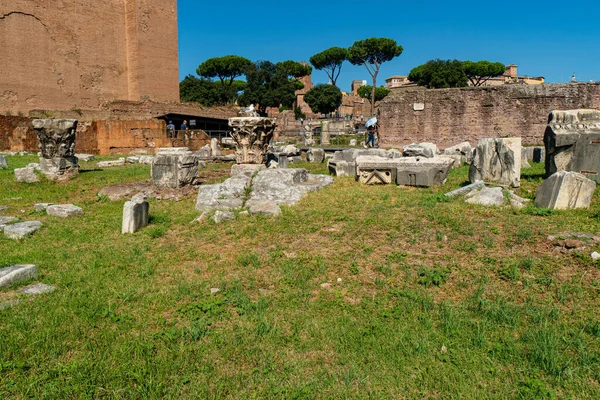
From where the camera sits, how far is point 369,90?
201 feet

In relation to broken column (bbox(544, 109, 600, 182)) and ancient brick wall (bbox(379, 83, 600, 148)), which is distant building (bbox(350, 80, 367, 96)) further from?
broken column (bbox(544, 109, 600, 182))

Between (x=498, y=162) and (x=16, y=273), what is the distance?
6683 millimetres

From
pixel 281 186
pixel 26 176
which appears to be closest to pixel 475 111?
pixel 281 186

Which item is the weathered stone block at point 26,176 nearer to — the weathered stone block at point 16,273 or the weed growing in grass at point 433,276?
the weathered stone block at point 16,273

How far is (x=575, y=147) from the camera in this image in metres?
6.32

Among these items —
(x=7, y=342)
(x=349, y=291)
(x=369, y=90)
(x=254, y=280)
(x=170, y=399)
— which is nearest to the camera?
(x=170, y=399)

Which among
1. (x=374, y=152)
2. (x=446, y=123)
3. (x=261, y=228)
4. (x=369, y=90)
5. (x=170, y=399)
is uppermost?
(x=369, y=90)

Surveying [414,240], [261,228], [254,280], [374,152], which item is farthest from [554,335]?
[374,152]

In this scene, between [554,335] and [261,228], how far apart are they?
3.36 metres

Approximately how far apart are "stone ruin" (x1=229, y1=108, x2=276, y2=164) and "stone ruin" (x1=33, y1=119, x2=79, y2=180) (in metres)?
4.35

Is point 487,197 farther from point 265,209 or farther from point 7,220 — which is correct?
point 7,220

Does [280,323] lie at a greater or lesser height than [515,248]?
lesser

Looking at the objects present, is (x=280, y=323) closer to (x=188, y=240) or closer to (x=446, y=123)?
(x=188, y=240)

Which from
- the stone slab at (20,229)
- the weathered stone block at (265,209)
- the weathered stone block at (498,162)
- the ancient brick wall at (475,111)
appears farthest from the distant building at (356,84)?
the stone slab at (20,229)
